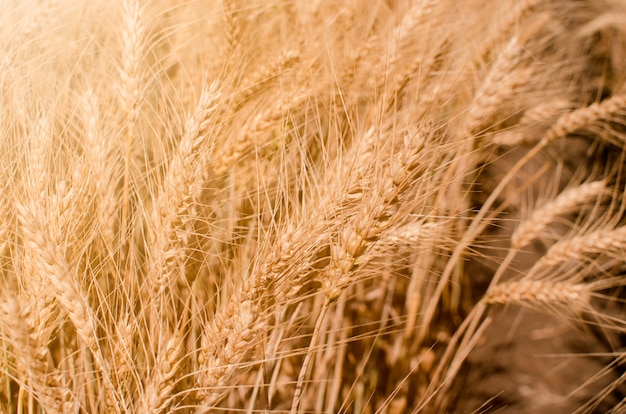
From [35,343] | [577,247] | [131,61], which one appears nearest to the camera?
[35,343]

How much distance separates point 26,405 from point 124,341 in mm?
270

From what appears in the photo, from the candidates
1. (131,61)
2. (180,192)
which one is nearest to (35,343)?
(180,192)

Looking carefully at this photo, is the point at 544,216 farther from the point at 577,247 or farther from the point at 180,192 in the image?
the point at 180,192

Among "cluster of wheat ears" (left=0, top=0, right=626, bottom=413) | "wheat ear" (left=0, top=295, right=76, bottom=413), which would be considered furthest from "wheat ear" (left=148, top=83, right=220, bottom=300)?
"wheat ear" (left=0, top=295, right=76, bottom=413)

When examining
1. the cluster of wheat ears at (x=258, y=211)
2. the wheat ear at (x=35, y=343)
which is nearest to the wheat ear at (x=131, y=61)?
the cluster of wheat ears at (x=258, y=211)

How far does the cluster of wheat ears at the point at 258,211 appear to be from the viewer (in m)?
0.47

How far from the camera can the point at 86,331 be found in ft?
1.47

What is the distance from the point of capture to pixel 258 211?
1.67 feet

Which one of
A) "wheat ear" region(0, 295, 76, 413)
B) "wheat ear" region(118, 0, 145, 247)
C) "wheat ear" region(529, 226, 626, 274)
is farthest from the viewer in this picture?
"wheat ear" region(529, 226, 626, 274)

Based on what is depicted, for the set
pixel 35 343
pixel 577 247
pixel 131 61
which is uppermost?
pixel 131 61

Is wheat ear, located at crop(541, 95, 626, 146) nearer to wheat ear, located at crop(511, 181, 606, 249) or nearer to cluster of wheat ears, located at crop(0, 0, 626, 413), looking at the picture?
cluster of wheat ears, located at crop(0, 0, 626, 413)

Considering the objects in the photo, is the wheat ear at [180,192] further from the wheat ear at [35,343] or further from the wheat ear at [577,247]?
the wheat ear at [577,247]

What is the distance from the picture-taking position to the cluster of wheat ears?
47 cm

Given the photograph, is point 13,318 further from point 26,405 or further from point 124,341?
point 26,405
